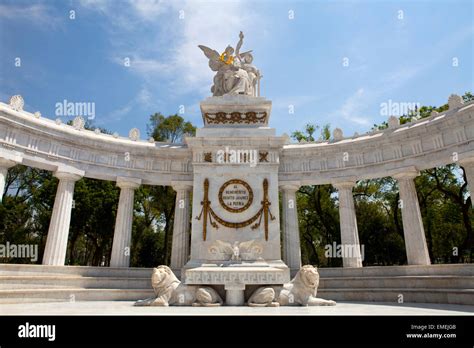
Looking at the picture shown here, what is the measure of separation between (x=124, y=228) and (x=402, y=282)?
2614 cm

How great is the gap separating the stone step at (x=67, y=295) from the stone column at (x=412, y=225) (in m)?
23.7

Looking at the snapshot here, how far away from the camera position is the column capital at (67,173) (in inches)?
1305

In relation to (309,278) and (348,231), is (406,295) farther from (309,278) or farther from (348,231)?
(309,278)

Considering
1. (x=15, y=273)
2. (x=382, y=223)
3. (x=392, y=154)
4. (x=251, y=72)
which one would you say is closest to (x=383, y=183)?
(x=382, y=223)

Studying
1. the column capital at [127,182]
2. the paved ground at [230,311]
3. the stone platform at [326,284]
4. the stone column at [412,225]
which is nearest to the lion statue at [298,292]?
the paved ground at [230,311]

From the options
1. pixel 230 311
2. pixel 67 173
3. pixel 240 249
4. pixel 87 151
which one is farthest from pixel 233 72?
pixel 230 311

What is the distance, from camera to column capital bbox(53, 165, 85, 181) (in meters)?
33.2

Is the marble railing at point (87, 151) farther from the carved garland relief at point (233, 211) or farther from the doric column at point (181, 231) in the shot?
the carved garland relief at point (233, 211)

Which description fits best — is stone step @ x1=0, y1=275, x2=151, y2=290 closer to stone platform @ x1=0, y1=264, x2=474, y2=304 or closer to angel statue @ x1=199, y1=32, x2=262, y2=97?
stone platform @ x1=0, y1=264, x2=474, y2=304

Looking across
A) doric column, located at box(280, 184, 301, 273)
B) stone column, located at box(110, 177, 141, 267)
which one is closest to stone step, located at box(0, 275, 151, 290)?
stone column, located at box(110, 177, 141, 267)

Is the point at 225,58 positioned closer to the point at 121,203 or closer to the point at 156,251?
the point at 121,203

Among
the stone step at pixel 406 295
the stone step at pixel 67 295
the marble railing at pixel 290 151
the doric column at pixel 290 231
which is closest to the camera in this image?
the stone step at pixel 406 295

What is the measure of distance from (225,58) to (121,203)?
18236 mm

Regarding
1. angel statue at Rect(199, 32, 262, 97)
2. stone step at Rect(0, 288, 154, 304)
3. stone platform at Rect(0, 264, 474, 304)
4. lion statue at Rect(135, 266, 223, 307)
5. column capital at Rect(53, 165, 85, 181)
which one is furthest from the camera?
column capital at Rect(53, 165, 85, 181)
